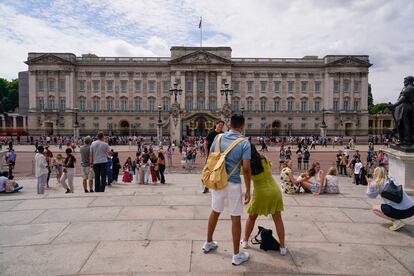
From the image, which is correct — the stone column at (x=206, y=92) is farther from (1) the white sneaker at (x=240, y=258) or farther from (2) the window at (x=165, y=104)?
(1) the white sneaker at (x=240, y=258)

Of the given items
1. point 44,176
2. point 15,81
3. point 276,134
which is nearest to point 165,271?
point 44,176

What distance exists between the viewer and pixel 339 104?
67.7 metres

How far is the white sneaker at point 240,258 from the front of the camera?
4.55 m

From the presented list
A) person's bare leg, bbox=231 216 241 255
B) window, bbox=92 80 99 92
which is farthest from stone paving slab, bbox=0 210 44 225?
window, bbox=92 80 99 92

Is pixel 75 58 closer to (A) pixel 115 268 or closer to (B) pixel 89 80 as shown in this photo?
(B) pixel 89 80

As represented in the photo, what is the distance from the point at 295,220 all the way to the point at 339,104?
6707 cm

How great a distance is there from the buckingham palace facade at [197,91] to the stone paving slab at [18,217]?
57.7m

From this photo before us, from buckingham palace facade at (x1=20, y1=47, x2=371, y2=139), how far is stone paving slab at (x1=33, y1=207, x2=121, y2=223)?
57.6 m

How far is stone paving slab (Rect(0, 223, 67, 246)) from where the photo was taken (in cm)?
543

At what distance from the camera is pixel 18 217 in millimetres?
6793

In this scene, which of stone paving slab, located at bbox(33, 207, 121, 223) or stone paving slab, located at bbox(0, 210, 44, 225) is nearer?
stone paving slab, located at bbox(0, 210, 44, 225)

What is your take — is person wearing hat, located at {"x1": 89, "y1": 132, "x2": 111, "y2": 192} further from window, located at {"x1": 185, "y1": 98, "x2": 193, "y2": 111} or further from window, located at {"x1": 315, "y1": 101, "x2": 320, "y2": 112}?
window, located at {"x1": 315, "y1": 101, "x2": 320, "y2": 112}

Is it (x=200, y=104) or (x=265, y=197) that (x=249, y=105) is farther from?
(x=265, y=197)

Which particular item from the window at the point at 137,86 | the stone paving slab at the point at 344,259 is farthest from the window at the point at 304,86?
the stone paving slab at the point at 344,259
